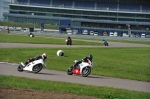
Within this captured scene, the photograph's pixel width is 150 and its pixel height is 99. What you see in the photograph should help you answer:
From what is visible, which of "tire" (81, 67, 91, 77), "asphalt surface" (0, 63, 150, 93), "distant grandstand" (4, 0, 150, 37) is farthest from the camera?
"distant grandstand" (4, 0, 150, 37)

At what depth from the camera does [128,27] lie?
86.4 m

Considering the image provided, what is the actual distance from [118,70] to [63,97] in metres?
10.0

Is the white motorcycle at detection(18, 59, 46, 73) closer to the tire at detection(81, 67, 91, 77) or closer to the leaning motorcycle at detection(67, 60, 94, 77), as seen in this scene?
the leaning motorcycle at detection(67, 60, 94, 77)

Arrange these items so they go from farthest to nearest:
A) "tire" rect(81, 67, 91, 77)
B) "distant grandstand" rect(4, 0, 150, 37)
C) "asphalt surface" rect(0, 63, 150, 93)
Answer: "distant grandstand" rect(4, 0, 150, 37), "tire" rect(81, 67, 91, 77), "asphalt surface" rect(0, 63, 150, 93)

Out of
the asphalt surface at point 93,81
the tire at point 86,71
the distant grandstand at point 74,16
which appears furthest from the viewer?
the distant grandstand at point 74,16

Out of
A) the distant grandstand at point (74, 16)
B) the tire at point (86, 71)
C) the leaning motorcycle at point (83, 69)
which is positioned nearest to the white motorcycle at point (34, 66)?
the leaning motorcycle at point (83, 69)

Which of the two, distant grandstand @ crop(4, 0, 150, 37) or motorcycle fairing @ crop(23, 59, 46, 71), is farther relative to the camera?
distant grandstand @ crop(4, 0, 150, 37)

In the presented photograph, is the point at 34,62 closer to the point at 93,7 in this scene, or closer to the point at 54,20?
the point at 93,7

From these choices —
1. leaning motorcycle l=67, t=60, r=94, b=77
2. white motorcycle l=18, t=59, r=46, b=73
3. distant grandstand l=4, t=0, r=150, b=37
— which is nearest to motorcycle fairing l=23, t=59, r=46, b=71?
white motorcycle l=18, t=59, r=46, b=73

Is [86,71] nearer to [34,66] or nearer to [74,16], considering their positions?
[34,66]

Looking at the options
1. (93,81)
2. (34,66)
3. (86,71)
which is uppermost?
(34,66)

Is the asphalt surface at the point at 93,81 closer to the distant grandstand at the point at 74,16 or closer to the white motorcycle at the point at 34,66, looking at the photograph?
the white motorcycle at the point at 34,66

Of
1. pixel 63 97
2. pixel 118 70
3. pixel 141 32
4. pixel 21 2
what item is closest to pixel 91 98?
pixel 63 97

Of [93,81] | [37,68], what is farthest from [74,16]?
[93,81]
